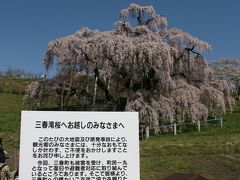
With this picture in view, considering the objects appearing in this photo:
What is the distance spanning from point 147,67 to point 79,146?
21.4 metres

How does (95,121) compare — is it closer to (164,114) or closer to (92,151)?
(92,151)

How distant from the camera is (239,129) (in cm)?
2873

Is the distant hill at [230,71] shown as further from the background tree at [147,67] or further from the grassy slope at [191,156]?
the grassy slope at [191,156]

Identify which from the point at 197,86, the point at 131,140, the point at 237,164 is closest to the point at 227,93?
the point at 197,86

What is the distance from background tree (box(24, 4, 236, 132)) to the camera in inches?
1097

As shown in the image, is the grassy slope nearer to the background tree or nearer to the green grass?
the green grass

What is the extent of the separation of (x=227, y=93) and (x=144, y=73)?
21.6 ft

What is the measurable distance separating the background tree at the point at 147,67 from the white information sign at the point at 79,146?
20441 mm

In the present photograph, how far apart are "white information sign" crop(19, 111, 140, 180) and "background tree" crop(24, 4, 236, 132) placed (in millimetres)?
20441

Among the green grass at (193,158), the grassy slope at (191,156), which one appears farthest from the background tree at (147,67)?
the green grass at (193,158)

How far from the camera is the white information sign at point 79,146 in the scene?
6.89m

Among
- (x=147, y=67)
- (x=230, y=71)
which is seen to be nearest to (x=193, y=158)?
(x=147, y=67)

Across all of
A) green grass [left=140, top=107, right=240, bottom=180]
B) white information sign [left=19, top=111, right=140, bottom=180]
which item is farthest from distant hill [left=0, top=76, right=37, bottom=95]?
white information sign [left=19, top=111, right=140, bottom=180]

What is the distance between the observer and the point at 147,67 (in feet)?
92.1
